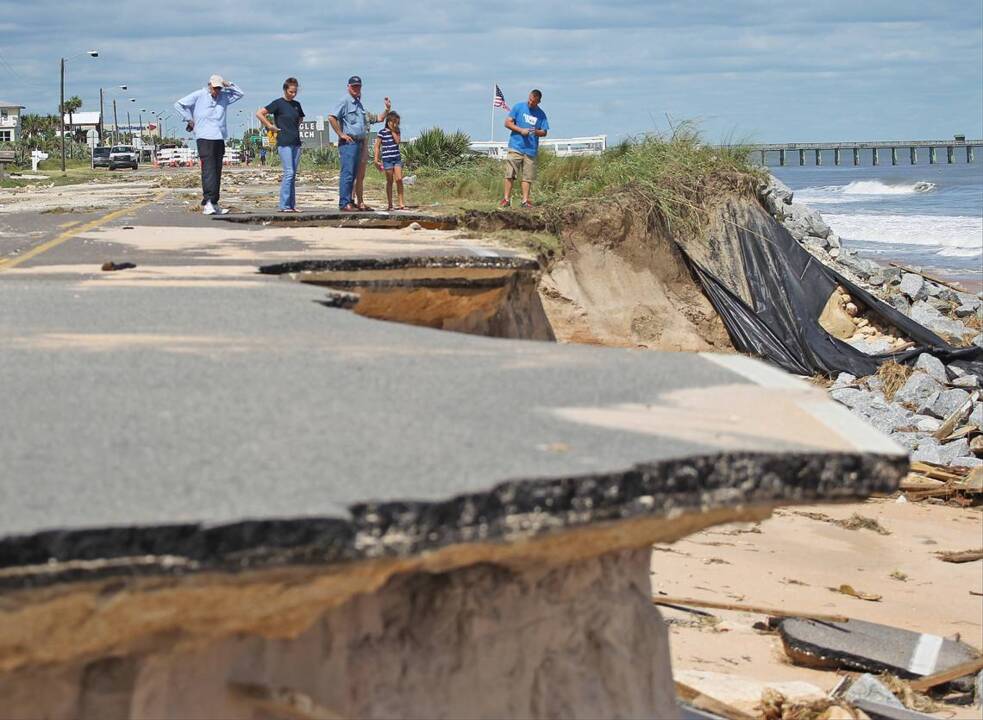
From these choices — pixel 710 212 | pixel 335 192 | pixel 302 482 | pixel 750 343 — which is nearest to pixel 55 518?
pixel 302 482

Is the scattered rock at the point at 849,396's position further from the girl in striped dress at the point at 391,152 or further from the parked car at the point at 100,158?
the parked car at the point at 100,158

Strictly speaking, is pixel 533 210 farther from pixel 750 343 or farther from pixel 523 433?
pixel 523 433

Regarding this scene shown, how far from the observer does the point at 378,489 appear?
2967mm

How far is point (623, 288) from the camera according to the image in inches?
715

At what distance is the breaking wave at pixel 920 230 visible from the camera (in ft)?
145

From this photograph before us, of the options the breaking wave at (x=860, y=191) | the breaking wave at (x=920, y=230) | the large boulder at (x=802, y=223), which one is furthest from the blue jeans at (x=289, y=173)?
the breaking wave at (x=860, y=191)

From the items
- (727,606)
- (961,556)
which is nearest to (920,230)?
(961,556)

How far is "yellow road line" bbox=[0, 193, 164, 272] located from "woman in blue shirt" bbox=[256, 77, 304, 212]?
2150 mm

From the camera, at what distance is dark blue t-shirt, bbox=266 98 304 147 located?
1619 centimetres

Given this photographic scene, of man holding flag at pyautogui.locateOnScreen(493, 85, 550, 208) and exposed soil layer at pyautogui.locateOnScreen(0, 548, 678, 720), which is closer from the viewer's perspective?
exposed soil layer at pyautogui.locateOnScreen(0, 548, 678, 720)

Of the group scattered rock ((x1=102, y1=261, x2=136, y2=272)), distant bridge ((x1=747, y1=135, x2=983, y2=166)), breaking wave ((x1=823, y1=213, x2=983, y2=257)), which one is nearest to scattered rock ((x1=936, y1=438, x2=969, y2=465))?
scattered rock ((x1=102, y1=261, x2=136, y2=272))

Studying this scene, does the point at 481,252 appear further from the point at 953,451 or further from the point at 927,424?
the point at 927,424

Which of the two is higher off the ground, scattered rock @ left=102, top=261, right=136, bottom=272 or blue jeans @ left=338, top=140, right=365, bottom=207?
blue jeans @ left=338, top=140, right=365, bottom=207

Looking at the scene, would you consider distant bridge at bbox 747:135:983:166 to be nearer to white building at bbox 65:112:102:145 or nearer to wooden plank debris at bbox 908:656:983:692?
white building at bbox 65:112:102:145
